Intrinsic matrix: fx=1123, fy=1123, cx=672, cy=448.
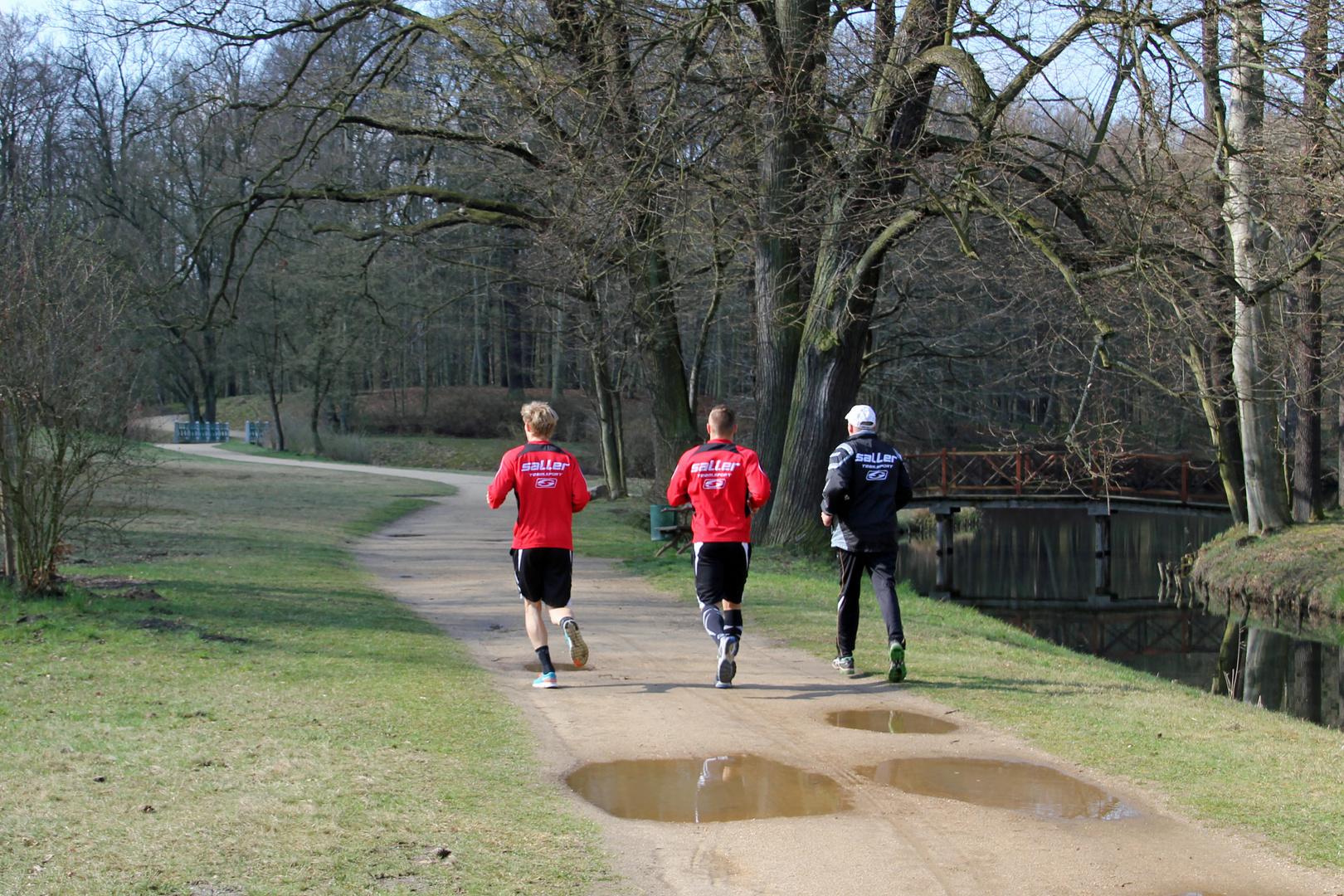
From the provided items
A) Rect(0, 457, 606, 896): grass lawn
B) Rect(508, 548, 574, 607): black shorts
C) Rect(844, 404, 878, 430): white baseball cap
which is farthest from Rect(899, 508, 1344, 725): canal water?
Rect(0, 457, 606, 896): grass lawn

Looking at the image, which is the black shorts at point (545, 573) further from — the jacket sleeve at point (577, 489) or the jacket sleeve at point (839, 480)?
the jacket sleeve at point (839, 480)

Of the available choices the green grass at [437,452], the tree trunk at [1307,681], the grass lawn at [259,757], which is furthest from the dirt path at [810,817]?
the green grass at [437,452]

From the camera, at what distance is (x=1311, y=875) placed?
4180mm

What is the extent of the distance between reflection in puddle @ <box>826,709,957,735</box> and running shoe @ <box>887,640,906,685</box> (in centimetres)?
72

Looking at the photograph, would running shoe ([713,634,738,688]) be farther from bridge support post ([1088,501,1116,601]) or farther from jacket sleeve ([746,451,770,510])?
bridge support post ([1088,501,1116,601])

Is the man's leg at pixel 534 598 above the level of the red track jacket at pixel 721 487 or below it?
below

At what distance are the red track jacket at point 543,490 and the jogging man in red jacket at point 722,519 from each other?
69 centimetres

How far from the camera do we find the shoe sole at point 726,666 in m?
7.41

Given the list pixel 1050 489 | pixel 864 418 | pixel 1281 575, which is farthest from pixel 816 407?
pixel 1050 489

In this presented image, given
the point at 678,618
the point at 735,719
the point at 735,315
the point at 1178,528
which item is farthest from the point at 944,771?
the point at 1178,528

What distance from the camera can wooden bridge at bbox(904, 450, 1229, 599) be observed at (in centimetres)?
2781

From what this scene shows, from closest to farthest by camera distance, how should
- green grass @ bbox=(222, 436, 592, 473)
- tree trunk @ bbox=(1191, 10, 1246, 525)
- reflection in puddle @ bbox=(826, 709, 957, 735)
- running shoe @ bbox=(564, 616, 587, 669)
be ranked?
reflection in puddle @ bbox=(826, 709, 957, 735) → running shoe @ bbox=(564, 616, 587, 669) → tree trunk @ bbox=(1191, 10, 1246, 525) → green grass @ bbox=(222, 436, 592, 473)

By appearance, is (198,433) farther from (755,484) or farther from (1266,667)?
(755,484)

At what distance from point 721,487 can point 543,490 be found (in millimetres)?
1166
